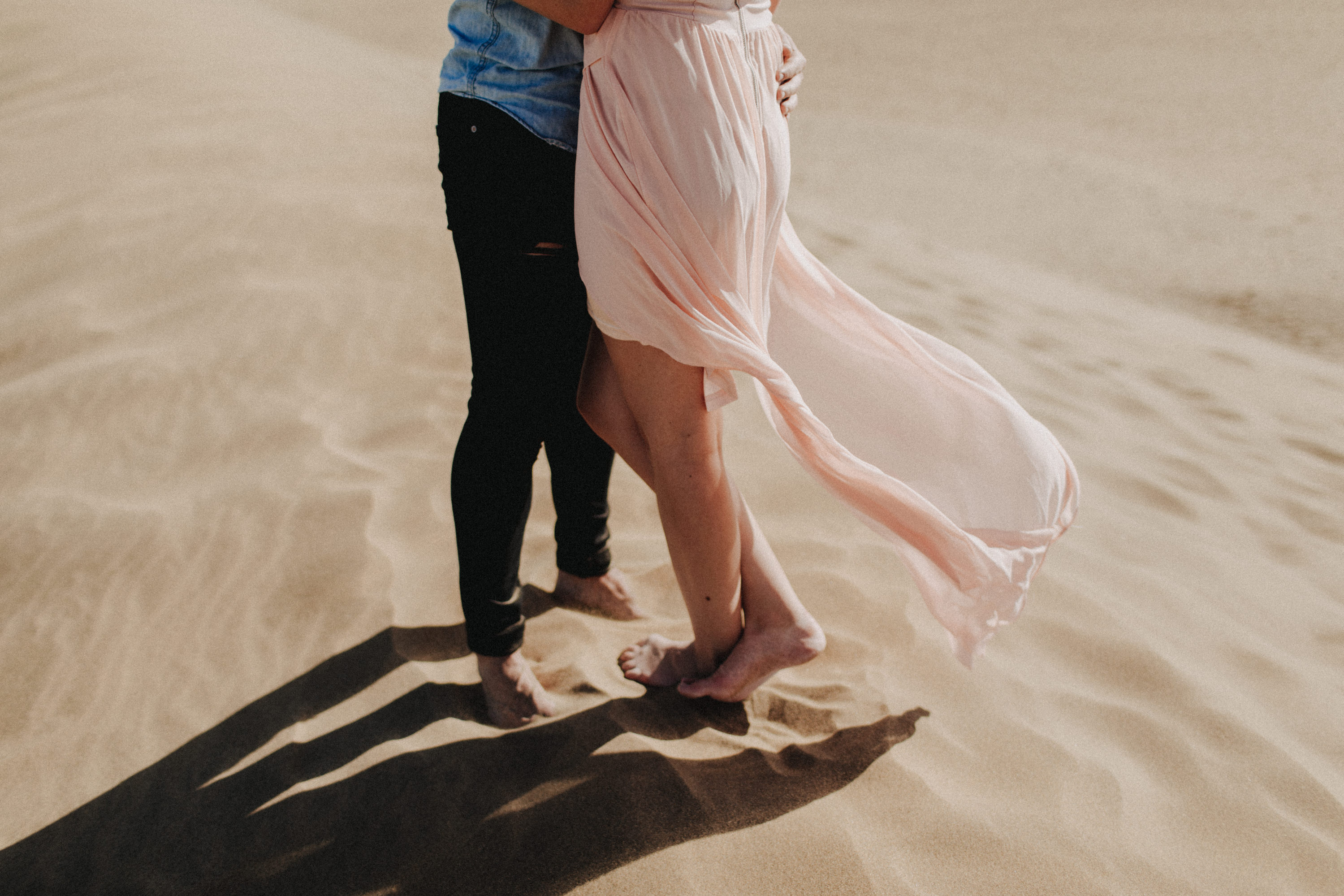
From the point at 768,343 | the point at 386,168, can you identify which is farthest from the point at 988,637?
the point at 386,168

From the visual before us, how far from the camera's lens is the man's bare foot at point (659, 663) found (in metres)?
1.83

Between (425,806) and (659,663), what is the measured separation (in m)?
0.55

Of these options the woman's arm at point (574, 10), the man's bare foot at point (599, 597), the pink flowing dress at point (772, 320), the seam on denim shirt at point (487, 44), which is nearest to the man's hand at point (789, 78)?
the pink flowing dress at point (772, 320)

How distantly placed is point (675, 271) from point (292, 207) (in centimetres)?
322

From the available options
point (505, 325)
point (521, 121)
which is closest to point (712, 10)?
point (521, 121)

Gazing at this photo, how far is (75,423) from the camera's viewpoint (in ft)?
8.95

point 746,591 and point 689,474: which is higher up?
point 689,474

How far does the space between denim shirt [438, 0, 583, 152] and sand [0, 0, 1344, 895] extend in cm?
114

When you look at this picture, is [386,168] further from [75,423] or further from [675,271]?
[675,271]

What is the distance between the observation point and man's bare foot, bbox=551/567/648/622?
7.01 ft

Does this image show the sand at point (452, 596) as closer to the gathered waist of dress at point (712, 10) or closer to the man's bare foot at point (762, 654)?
the man's bare foot at point (762, 654)

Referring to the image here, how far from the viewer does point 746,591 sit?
1698 mm

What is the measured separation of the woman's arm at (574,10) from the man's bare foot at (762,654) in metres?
1.09

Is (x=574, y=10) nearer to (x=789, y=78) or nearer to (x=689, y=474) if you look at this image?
(x=789, y=78)
